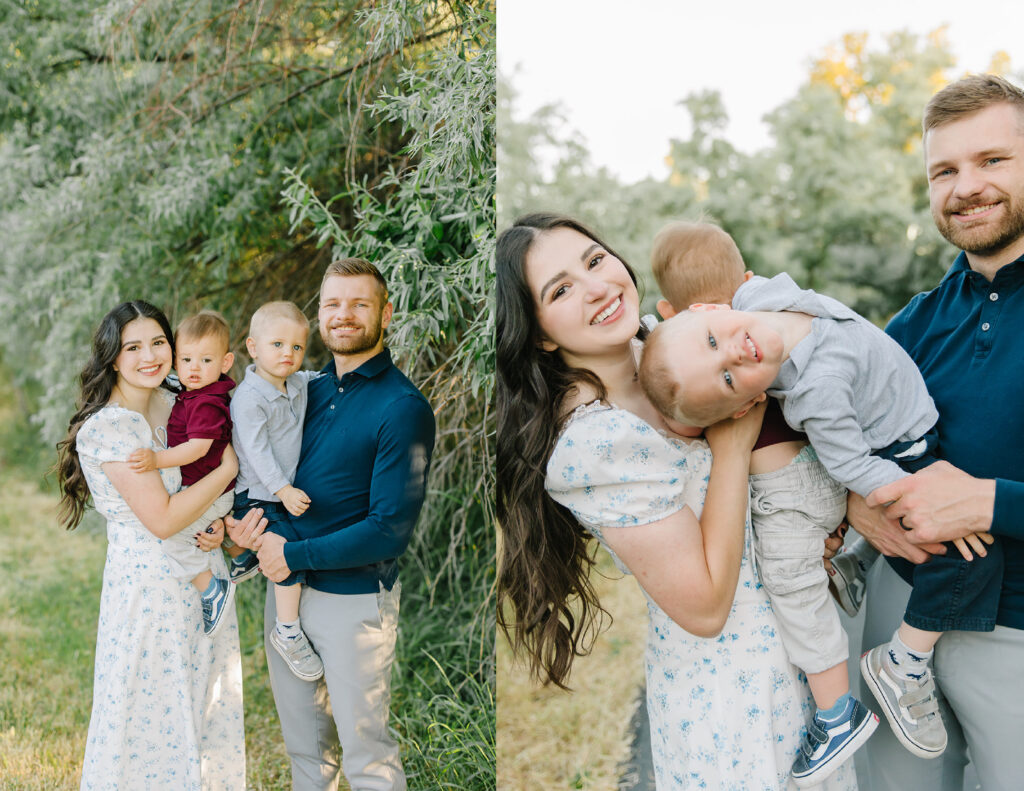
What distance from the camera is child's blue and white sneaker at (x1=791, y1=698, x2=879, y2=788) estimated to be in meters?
1.59

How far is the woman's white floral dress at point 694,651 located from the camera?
5.08 feet

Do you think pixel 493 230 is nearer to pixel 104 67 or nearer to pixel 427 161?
pixel 427 161

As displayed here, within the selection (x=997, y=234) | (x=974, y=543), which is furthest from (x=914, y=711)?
(x=997, y=234)

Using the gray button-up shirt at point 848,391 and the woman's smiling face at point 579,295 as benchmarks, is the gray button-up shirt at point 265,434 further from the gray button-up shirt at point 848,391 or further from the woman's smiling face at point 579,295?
Answer: the gray button-up shirt at point 848,391

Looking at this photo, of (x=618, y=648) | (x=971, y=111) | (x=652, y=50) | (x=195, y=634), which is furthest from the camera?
(x=652, y=50)

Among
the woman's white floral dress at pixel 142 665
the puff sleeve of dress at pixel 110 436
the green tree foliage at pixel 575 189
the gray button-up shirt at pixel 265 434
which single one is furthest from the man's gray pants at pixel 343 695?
the green tree foliage at pixel 575 189

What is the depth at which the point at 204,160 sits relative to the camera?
344 centimetres

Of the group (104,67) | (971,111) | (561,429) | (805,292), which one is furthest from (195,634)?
(104,67)

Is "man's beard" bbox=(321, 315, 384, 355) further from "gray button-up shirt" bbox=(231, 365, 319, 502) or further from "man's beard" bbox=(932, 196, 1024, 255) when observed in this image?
"man's beard" bbox=(932, 196, 1024, 255)

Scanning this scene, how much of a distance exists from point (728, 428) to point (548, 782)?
8.29 ft

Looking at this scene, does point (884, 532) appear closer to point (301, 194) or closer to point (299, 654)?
point (299, 654)

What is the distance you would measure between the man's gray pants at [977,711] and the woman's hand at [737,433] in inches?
26.5

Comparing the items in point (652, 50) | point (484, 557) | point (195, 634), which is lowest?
point (484, 557)

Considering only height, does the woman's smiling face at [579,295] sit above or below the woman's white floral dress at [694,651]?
above
